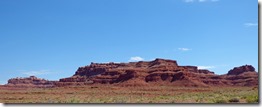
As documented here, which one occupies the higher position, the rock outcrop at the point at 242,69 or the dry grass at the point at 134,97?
the rock outcrop at the point at 242,69

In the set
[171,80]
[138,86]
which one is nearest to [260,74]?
[138,86]

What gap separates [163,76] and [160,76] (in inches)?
22.1

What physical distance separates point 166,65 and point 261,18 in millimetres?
70763

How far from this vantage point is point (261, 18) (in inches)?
405

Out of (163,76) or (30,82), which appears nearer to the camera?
(163,76)

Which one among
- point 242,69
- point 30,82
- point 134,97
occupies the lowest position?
point 134,97

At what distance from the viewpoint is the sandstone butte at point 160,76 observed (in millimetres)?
71062

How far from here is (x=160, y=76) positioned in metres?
72.8

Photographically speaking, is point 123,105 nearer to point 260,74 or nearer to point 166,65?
point 260,74

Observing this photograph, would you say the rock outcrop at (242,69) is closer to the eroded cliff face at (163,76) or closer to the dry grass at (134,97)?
the eroded cliff face at (163,76)

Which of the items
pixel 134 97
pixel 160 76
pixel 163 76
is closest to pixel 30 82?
pixel 160 76

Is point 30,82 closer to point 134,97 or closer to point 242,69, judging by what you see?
point 242,69

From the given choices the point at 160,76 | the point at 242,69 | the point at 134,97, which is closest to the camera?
the point at 134,97

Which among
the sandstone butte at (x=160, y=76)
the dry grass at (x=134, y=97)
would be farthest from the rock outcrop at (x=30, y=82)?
the dry grass at (x=134, y=97)
